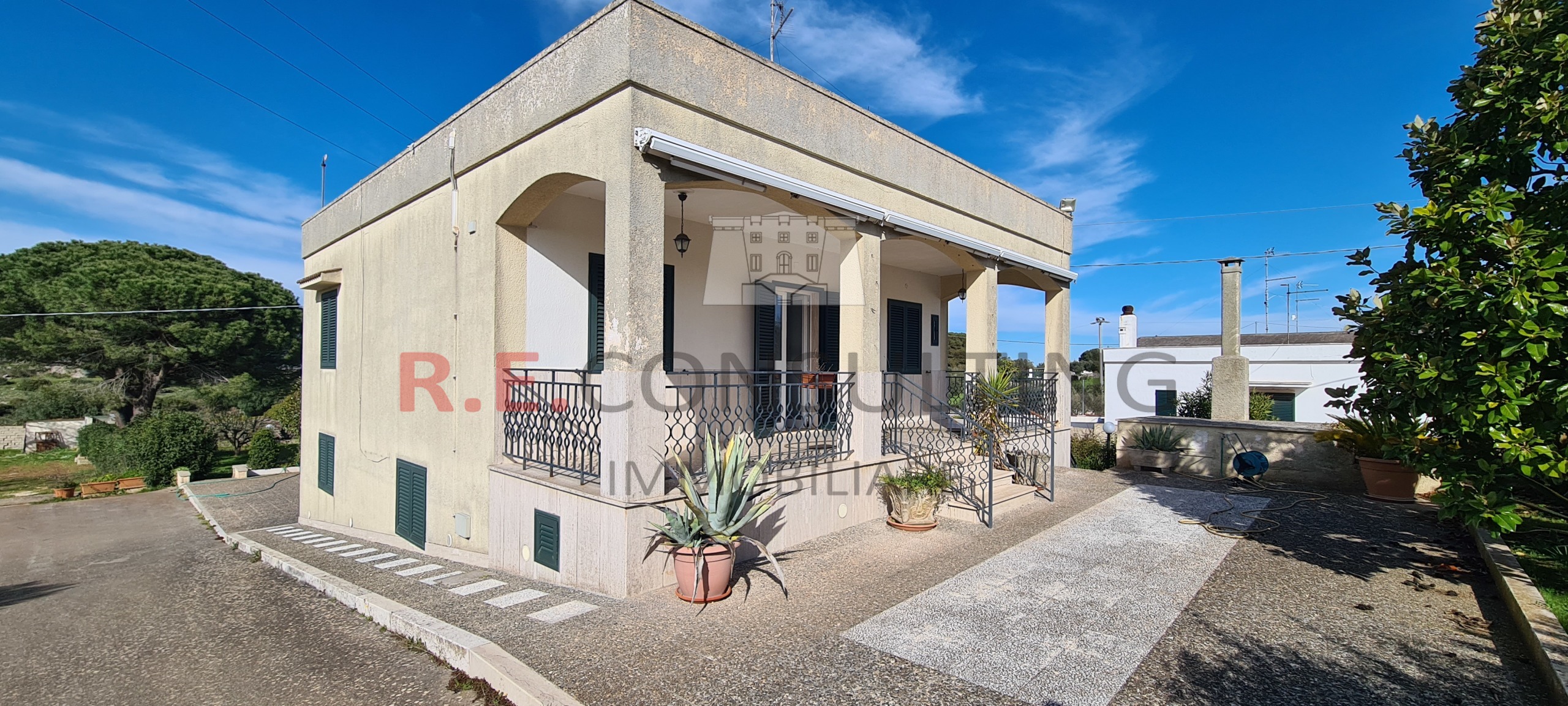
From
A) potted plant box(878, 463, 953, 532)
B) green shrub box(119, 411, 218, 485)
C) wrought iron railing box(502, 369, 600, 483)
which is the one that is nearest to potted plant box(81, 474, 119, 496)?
green shrub box(119, 411, 218, 485)

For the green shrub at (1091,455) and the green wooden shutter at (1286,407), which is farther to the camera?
the green wooden shutter at (1286,407)

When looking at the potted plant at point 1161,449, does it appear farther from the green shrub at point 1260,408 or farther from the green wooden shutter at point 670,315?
the green wooden shutter at point 670,315

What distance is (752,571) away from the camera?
493 centimetres

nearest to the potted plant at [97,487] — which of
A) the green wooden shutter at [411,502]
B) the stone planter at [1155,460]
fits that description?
the green wooden shutter at [411,502]

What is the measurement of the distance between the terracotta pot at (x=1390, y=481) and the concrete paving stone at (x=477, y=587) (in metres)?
9.08

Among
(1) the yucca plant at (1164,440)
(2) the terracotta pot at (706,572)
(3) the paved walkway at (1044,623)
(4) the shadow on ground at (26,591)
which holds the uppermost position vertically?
(1) the yucca plant at (1164,440)

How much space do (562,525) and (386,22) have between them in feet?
31.2

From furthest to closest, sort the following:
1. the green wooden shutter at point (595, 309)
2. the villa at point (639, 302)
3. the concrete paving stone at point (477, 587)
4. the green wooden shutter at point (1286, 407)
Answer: the green wooden shutter at point (1286, 407)
the green wooden shutter at point (595, 309)
the concrete paving stone at point (477, 587)
the villa at point (639, 302)

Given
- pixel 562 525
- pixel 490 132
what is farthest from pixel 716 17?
pixel 562 525

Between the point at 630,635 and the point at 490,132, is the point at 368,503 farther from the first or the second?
the point at 630,635

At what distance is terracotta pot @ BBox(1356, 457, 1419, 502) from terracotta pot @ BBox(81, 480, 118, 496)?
1151 inches

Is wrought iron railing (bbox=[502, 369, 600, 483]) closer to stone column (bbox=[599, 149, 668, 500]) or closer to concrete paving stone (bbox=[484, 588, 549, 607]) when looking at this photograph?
stone column (bbox=[599, 149, 668, 500])

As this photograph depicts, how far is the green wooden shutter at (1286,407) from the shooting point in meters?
20.1

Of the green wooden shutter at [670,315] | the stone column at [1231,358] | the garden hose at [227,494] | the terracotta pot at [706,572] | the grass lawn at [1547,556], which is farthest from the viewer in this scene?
the garden hose at [227,494]
